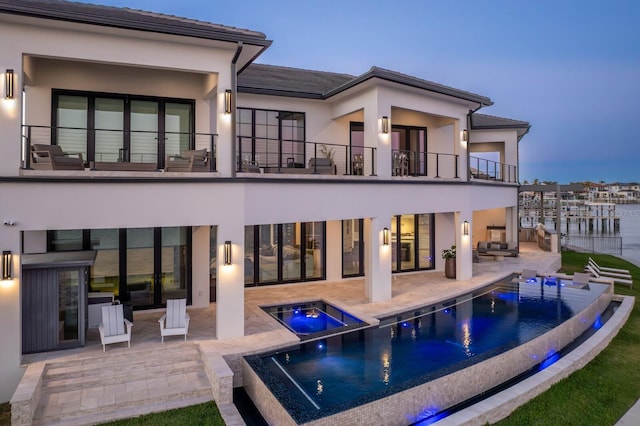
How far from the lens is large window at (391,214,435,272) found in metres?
A: 19.5

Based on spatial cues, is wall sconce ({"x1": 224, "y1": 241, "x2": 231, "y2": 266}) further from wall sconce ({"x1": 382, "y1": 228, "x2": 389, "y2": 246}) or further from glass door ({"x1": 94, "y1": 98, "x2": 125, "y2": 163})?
wall sconce ({"x1": 382, "y1": 228, "x2": 389, "y2": 246})

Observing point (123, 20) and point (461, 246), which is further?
point (461, 246)

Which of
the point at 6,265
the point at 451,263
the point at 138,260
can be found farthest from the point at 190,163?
the point at 451,263

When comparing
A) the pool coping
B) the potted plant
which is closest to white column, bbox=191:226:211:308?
the pool coping

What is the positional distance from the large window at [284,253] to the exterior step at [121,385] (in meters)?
6.46

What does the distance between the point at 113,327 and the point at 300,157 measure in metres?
9.63

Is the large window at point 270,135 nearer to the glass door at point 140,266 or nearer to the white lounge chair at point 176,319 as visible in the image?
the glass door at point 140,266

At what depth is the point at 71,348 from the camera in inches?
396

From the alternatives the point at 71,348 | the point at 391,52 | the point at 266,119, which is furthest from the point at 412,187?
the point at 391,52

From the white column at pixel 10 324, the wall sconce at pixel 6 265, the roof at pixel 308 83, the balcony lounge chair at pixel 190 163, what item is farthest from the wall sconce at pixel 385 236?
the wall sconce at pixel 6 265

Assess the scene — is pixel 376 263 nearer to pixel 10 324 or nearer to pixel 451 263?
pixel 451 263

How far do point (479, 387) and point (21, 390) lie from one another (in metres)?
9.21

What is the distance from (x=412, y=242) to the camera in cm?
1991

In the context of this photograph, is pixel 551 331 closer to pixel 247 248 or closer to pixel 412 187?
pixel 412 187
